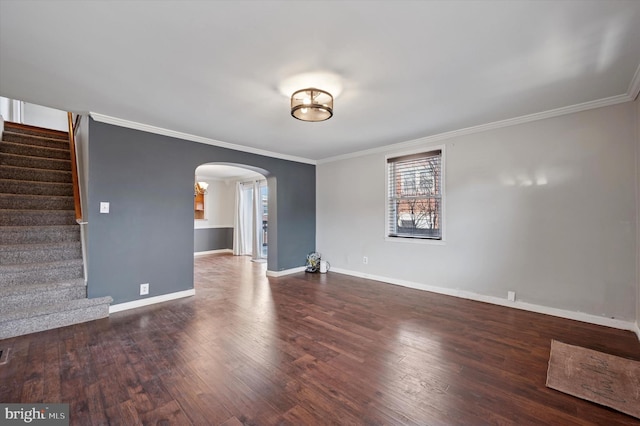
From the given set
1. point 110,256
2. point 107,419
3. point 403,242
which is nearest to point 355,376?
point 107,419

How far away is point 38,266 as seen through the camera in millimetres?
3256

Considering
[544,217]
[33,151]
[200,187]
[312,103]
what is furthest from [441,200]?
[33,151]

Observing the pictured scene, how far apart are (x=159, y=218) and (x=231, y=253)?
16.2 feet

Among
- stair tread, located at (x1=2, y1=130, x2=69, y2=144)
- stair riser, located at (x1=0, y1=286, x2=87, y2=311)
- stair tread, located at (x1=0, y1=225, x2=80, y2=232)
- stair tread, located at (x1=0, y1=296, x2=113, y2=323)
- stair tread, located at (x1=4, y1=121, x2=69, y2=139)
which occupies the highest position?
stair tread, located at (x1=4, y1=121, x2=69, y2=139)

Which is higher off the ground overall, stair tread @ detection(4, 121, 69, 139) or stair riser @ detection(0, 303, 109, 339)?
stair tread @ detection(4, 121, 69, 139)

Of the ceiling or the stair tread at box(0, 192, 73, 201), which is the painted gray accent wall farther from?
the ceiling

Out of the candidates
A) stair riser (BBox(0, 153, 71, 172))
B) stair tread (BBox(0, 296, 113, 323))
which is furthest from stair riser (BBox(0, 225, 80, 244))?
stair riser (BBox(0, 153, 71, 172))

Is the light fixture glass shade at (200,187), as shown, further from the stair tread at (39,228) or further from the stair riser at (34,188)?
the stair tread at (39,228)

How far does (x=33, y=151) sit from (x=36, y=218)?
149 centimetres

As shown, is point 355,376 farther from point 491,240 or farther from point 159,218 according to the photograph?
point 159,218

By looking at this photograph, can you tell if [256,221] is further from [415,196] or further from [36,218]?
[415,196]

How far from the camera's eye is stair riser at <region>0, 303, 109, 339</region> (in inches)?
107

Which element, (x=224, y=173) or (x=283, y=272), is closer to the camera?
(x=283, y=272)

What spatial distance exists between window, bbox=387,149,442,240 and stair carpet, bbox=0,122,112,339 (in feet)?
14.1
